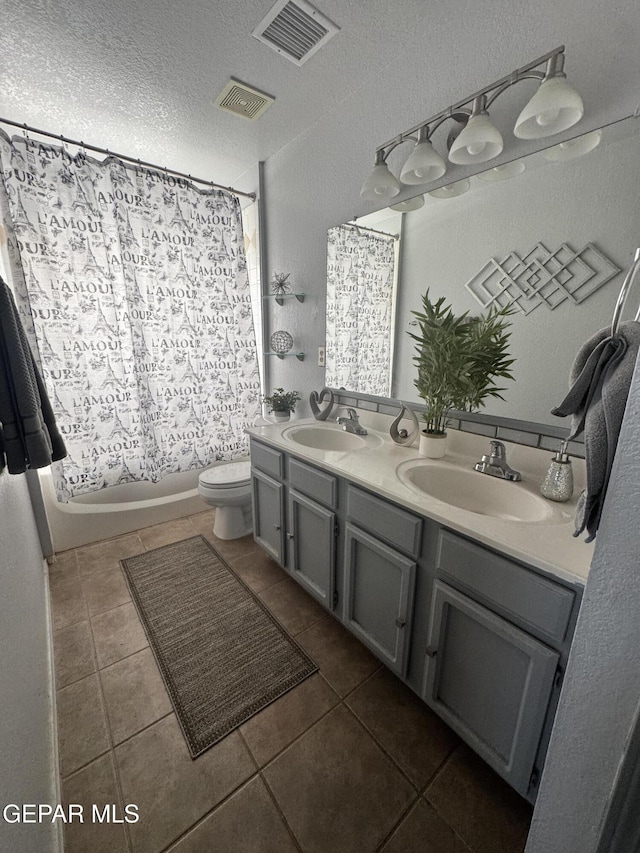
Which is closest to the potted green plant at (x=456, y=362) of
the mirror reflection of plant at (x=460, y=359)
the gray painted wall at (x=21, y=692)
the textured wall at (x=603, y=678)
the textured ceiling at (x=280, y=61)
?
the mirror reflection of plant at (x=460, y=359)

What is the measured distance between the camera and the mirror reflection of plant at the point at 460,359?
1.30 m

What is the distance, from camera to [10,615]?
90cm

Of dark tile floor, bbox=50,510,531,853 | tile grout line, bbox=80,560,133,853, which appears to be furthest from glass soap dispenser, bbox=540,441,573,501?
tile grout line, bbox=80,560,133,853

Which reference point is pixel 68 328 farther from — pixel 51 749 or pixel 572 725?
pixel 572 725

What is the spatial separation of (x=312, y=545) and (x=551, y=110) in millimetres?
1720

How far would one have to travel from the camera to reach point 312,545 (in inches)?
63.4

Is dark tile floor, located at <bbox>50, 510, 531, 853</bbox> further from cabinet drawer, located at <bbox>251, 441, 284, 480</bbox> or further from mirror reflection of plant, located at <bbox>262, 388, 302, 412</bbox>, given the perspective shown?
mirror reflection of plant, located at <bbox>262, 388, 302, 412</bbox>

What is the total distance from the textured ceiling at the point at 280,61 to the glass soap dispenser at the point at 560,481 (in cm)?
104

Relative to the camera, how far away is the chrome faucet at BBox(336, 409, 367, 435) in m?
1.82

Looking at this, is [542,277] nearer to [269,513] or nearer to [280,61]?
[280,61]

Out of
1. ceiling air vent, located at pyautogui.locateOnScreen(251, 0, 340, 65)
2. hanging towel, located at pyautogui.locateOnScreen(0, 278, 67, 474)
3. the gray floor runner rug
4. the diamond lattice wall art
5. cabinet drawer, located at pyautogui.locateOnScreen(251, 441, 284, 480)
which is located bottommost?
the gray floor runner rug

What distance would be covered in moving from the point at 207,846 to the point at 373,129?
8.57 feet

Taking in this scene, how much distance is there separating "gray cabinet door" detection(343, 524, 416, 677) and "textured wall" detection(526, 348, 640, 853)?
610 millimetres

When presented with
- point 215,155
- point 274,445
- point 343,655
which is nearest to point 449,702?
point 343,655
